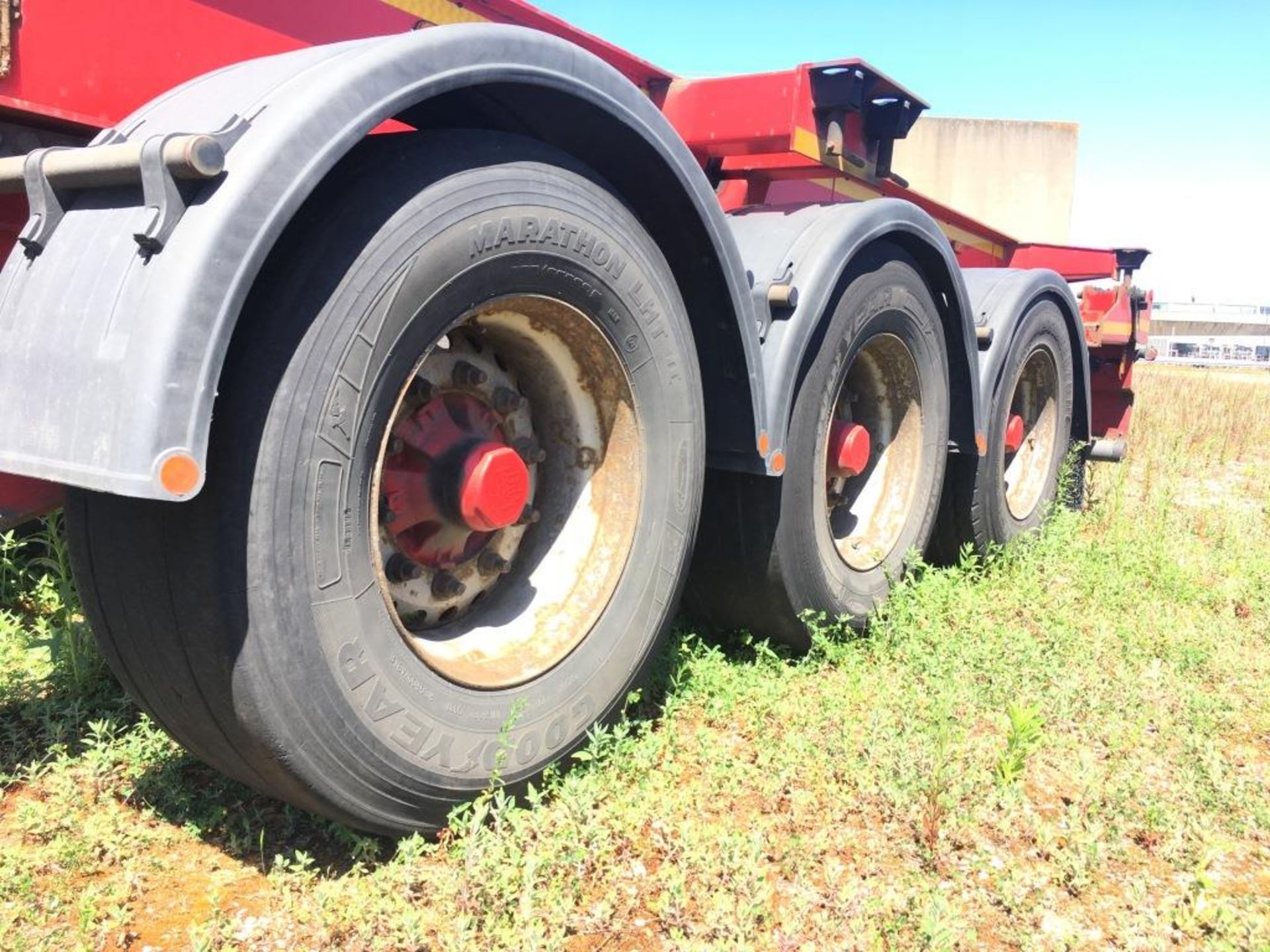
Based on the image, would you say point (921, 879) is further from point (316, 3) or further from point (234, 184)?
point (316, 3)

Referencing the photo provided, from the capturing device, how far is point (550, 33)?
2527mm

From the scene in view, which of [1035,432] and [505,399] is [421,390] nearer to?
[505,399]

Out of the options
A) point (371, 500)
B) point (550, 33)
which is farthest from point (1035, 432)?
point (371, 500)

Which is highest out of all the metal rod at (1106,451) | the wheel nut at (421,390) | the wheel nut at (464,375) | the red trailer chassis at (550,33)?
the red trailer chassis at (550,33)

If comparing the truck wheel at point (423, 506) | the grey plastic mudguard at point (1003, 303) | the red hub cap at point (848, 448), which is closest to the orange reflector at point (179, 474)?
the truck wheel at point (423, 506)

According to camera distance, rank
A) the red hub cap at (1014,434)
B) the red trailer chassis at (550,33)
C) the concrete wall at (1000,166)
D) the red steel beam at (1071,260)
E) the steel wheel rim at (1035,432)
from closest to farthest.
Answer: the red trailer chassis at (550,33) < the red hub cap at (1014,434) < the steel wheel rim at (1035,432) < the red steel beam at (1071,260) < the concrete wall at (1000,166)

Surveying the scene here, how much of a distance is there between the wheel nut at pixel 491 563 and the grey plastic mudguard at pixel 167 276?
0.91 metres

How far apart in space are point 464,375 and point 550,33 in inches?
40.3

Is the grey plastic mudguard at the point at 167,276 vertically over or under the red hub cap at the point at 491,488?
over

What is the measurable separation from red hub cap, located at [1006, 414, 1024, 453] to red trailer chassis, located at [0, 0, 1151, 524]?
1061 mm

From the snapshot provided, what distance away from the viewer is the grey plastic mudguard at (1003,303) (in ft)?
12.3

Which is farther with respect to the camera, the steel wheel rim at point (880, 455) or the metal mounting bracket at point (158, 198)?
the steel wheel rim at point (880, 455)

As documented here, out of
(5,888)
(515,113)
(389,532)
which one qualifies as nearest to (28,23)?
(515,113)

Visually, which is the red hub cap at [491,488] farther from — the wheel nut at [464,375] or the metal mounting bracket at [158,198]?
the metal mounting bracket at [158,198]
